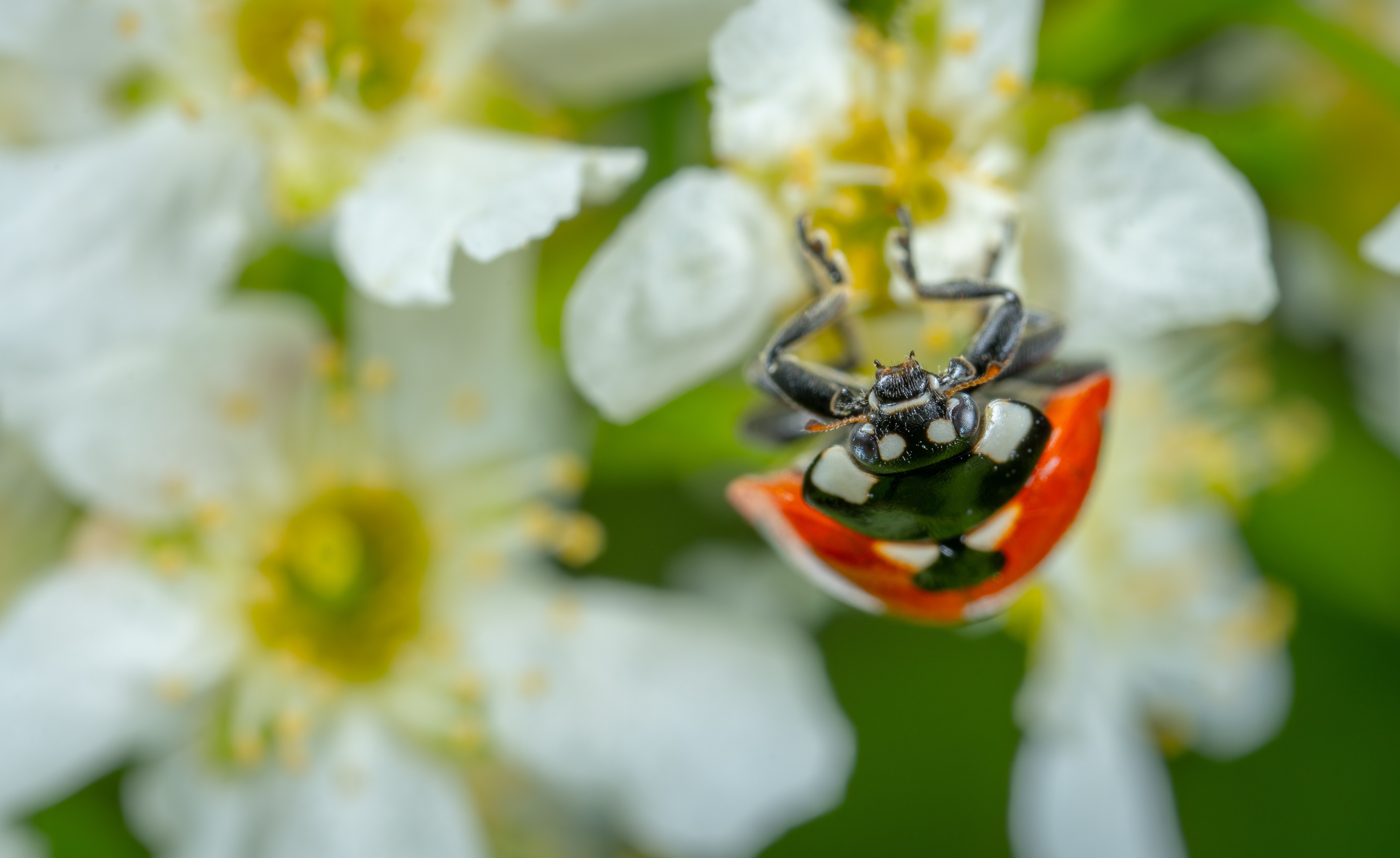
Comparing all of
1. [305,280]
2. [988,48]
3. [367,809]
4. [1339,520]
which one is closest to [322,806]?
[367,809]

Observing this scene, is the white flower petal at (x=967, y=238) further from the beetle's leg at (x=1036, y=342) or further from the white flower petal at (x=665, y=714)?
the white flower petal at (x=665, y=714)

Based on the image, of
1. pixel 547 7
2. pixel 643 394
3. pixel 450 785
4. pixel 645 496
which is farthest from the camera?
pixel 645 496

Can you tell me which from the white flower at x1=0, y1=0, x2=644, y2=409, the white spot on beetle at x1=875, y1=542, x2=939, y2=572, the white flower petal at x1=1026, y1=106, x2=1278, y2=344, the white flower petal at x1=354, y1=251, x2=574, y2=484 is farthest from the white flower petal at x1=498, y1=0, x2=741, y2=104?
the white spot on beetle at x1=875, y1=542, x2=939, y2=572

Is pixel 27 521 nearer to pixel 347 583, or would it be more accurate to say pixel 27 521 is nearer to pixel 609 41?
pixel 347 583

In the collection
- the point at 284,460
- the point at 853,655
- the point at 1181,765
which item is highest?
the point at 284,460

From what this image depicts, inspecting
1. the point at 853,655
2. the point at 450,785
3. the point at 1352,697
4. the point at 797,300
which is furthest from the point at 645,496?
the point at 1352,697

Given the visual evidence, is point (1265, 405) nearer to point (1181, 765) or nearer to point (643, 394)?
point (1181, 765)

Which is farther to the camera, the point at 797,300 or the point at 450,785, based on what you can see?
the point at 450,785
